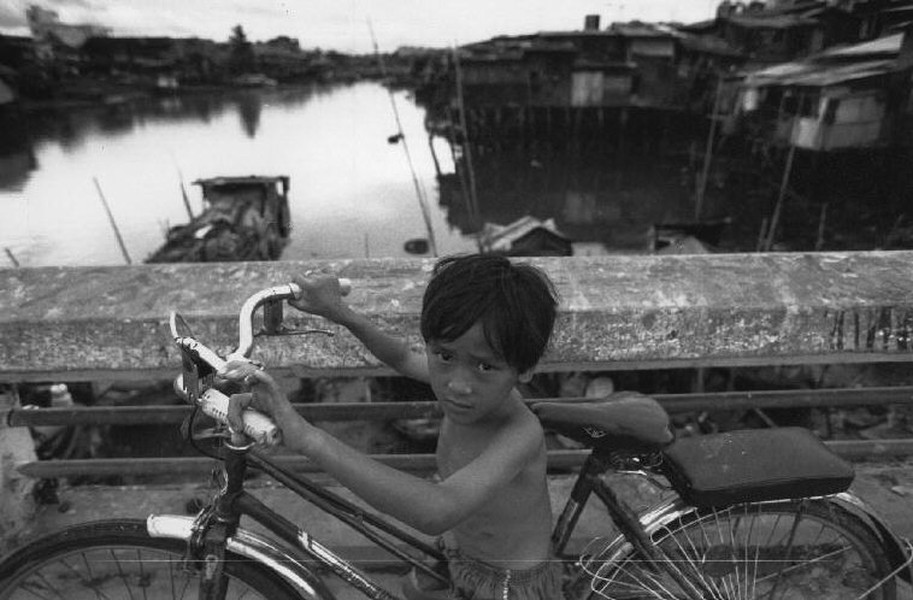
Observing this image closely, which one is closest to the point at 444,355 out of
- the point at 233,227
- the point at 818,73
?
the point at 233,227

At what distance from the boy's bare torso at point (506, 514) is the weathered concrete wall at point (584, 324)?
1.42 ft

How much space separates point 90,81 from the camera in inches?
2704

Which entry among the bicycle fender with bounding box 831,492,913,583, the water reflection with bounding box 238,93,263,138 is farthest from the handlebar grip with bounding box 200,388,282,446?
the water reflection with bounding box 238,93,263,138

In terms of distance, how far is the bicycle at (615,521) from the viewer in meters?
1.41

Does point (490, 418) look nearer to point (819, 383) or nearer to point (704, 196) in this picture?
point (819, 383)

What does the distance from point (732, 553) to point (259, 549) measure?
4.60 feet

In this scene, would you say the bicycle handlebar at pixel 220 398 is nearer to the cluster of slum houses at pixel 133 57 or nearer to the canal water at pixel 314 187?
the canal water at pixel 314 187

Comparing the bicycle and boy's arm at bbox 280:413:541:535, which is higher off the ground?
boy's arm at bbox 280:413:541:535

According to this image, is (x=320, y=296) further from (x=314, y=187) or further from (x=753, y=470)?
(x=314, y=187)

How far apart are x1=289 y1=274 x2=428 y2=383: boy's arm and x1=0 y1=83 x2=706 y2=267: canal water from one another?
1682 centimetres

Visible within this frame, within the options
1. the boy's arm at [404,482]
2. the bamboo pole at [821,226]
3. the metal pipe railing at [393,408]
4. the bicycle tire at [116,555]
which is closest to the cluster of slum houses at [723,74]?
the bamboo pole at [821,226]

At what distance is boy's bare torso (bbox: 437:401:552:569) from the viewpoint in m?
1.51

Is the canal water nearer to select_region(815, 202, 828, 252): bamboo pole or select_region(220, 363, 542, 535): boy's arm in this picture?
select_region(815, 202, 828, 252): bamboo pole

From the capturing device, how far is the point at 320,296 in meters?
1.52
